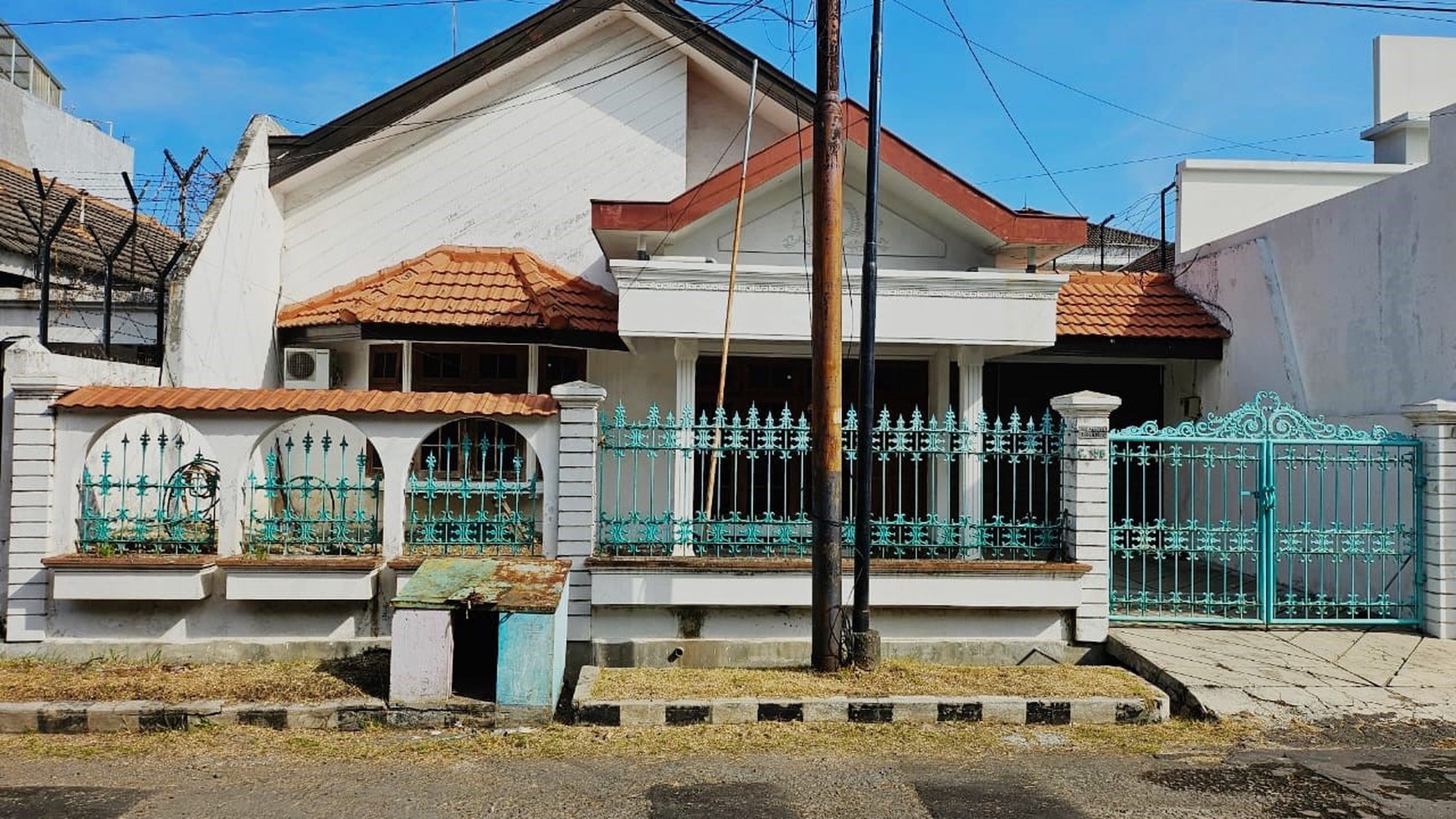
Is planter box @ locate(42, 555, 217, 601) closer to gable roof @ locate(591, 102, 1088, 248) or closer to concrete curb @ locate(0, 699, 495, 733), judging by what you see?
concrete curb @ locate(0, 699, 495, 733)

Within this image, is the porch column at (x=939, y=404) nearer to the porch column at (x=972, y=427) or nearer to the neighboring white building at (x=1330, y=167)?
the porch column at (x=972, y=427)

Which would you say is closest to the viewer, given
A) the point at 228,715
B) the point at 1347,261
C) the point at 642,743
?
the point at 642,743

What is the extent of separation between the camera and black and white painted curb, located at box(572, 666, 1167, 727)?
6.51 m

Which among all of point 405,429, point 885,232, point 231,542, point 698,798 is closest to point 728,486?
point 885,232

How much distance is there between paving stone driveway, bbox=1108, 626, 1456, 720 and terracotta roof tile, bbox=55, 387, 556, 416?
5.03 metres

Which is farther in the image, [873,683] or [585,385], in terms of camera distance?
[585,385]

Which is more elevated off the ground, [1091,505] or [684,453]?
[684,453]

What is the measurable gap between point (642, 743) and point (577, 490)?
7.56ft

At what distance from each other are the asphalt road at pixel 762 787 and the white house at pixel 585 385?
2.11 metres

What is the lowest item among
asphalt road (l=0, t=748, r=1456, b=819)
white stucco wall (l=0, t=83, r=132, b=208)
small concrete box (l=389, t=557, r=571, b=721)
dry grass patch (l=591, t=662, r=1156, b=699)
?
asphalt road (l=0, t=748, r=1456, b=819)

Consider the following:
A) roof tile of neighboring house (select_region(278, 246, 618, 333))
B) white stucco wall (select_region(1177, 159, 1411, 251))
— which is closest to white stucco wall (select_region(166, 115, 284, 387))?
roof tile of neighboring house (select_region(278, 246, 618, 333))

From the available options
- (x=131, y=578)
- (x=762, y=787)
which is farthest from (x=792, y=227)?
(x=131, y=578)

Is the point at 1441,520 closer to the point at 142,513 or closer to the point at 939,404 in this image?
the point at 939,404

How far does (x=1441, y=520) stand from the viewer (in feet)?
27.3
